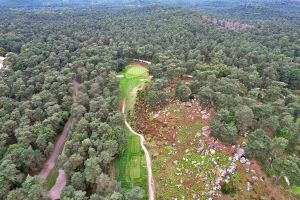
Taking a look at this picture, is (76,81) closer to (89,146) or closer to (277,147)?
(89,146)

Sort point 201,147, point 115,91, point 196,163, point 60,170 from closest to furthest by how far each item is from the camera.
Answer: point 196,163, point 60,170, point 201,147, point 115,91

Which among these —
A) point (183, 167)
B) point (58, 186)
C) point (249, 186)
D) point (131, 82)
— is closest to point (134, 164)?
point (183, 167)

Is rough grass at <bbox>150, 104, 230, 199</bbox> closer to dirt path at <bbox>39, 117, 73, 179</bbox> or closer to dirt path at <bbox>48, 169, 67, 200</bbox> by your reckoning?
dirt path at <bbox>48, 169, 67, 200</bbox>

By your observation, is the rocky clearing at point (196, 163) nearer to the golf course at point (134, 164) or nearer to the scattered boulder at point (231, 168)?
the scattered boulder at point (231, 168)

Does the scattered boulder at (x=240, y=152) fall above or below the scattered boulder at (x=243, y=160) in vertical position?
above

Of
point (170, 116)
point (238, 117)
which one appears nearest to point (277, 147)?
point (238, 117)

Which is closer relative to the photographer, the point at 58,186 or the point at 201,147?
the point at 58,186

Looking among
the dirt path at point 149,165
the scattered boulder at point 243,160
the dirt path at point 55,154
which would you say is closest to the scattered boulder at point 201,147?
the scattered boulder at point 243,160

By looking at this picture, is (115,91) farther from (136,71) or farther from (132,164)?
(132,164)
